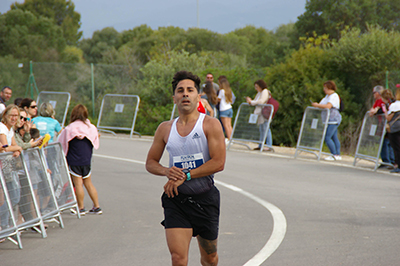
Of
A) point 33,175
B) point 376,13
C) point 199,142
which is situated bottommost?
point 33,175

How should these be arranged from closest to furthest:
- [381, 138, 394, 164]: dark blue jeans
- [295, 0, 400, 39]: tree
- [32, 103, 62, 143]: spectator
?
[32, 103, 62, 143]: spectator < [381, 138, 394, 164]: dark blue jeans < [295, 0, 400, 39]: tree

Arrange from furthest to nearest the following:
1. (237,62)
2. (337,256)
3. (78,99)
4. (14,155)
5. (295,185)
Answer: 1. (237,62)
2. (78,99)
3. (295,185)
4. (14,155)
5. (337,256)

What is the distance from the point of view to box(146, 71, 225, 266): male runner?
14.3ft

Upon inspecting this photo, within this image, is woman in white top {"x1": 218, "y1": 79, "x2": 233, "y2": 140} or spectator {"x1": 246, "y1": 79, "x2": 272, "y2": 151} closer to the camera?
spectator {"x1": 246, "y1": 79, "x2": 272, "y2": 151}

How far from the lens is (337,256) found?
19.1ft

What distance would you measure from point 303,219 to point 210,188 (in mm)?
3534

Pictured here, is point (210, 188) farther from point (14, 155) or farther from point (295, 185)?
point (295, 185)

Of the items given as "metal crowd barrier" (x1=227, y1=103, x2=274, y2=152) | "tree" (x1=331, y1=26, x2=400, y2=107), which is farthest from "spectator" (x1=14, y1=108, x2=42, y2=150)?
"tree" (x1=331, y1=26, x2=400, y2=107)

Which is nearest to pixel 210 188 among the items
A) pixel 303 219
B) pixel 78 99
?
pixel 303 219

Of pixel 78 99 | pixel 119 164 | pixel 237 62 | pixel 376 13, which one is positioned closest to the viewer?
pixel 119 164

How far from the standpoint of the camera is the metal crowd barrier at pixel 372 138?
12398mm

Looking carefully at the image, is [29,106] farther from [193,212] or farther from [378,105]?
[378,105]

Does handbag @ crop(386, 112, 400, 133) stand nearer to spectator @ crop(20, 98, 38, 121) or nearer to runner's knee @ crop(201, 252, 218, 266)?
spectator @ crop(20, 98, 38, 121)

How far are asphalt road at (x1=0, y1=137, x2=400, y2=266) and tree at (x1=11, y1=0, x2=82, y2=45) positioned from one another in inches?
2738
